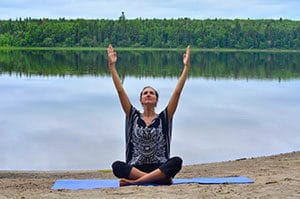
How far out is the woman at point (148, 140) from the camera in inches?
243

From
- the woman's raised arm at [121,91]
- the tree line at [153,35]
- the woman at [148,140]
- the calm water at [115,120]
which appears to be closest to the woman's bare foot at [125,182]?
the woman at [148,140]

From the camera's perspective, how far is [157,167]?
250 inches

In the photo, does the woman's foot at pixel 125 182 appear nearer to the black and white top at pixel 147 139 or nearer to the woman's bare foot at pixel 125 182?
the woman's bare foot at pixel 125 182

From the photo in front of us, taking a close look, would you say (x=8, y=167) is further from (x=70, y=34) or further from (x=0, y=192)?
(x=70, y=34)

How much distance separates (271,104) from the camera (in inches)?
1110

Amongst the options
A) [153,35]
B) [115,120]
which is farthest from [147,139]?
[153,35]

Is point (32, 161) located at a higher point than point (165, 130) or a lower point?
lower

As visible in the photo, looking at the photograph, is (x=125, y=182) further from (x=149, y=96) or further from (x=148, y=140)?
(x=149, y=96)

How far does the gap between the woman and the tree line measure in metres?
98.2

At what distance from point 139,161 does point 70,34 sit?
101081 mm

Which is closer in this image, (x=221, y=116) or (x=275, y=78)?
(x=221, y=116)

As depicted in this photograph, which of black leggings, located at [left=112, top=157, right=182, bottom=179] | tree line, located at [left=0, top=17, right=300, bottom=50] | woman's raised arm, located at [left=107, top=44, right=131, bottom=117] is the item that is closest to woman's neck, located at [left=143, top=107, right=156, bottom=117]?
woman's raised arm, located at [left=107, top=44, right=131, bottom=117]

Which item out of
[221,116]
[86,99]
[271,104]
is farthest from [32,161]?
[271,104]

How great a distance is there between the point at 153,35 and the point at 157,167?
10214 cm
